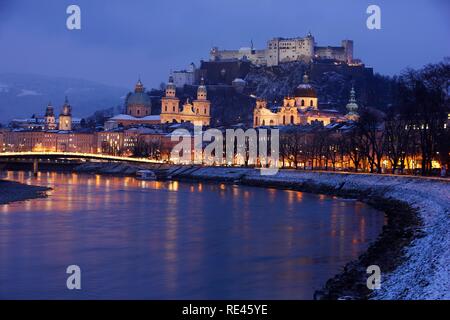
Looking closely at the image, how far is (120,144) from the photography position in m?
110

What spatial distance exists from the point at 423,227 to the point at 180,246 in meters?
6.40

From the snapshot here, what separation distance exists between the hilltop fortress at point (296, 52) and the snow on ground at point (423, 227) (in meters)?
71.3

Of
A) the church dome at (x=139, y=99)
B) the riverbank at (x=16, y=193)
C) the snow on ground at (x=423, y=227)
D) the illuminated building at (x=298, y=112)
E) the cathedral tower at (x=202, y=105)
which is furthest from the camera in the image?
the church dome at (x=139, y=99)

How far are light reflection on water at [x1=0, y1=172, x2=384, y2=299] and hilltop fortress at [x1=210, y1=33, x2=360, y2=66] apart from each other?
86.9 metres

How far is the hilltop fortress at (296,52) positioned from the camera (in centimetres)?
12200

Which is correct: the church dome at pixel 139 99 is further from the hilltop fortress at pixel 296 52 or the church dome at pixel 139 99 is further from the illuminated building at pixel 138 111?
the hilltop fortress at pixel 296 52

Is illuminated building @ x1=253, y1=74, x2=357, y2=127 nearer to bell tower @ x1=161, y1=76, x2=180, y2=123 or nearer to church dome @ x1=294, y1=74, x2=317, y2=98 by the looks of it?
church dome @ x1=294, y1=74, x2=317, y2=98

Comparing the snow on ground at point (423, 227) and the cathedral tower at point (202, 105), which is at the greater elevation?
the cathedral tower at point (202, 105)

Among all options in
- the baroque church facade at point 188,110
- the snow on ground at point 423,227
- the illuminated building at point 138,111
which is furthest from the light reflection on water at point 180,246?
the illuminated building at point 138,111

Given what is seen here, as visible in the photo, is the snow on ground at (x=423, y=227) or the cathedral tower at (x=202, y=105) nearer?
the snow on ground at (x=423, y=227)

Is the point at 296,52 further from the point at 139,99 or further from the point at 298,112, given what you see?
the point at 139,99

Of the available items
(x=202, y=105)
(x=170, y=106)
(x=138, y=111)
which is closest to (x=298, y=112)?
(x=202, y=105)
